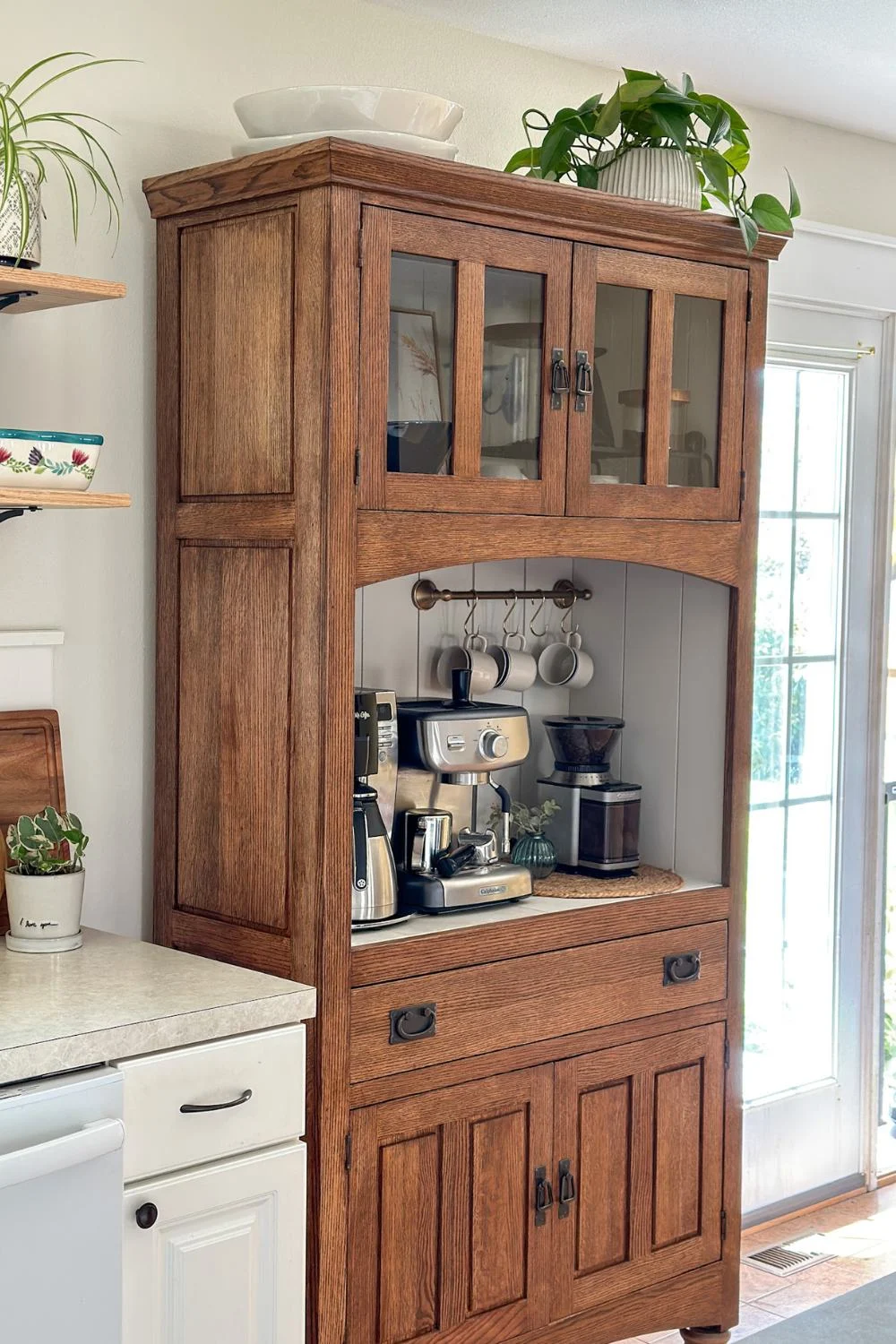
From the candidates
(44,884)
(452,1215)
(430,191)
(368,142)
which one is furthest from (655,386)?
(452,1215)

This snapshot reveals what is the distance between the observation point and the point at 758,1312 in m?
3.21

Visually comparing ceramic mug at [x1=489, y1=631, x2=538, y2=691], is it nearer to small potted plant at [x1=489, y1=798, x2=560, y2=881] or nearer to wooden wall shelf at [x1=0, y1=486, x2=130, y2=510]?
small potted plant at [x1=489, y1=798, x2=560, y2=881]

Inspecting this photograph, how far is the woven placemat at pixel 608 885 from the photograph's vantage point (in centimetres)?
286

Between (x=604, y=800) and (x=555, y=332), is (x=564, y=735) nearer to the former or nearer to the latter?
(x=604, y=800)

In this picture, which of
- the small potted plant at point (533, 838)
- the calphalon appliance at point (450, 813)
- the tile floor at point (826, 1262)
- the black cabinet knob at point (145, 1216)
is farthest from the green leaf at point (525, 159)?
the tile floor at point (826, 1262)

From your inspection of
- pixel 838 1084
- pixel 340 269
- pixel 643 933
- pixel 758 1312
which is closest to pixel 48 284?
pixel 340 269

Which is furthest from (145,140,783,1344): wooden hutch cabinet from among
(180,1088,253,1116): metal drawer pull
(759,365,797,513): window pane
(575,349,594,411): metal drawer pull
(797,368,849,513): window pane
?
(797,368,849,513): window pane

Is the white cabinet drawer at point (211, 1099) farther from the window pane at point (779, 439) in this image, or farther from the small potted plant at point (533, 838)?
the window pane at point (779, 439)

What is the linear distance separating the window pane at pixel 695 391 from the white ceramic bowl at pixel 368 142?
57 cm

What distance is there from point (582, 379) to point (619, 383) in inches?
4.0

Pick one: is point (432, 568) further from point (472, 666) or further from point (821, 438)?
point (821, 438)

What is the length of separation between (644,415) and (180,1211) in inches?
60.0

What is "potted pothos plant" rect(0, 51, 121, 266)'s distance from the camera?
2182mm

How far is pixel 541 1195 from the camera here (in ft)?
8.93
